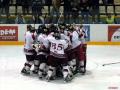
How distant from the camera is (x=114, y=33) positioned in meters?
18.1

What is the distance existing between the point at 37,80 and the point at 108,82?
174 cm

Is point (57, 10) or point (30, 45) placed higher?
point (57, 10)

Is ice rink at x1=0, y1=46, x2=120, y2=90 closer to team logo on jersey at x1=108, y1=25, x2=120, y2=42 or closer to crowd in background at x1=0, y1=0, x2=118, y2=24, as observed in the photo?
team logo on jersey at x1=108, y1=25, x2=120, y2=42

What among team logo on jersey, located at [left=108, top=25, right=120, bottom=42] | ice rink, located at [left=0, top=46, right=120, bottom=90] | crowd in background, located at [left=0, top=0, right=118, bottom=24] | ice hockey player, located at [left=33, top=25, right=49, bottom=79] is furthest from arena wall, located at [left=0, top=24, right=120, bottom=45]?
ice hockey player, located at [left=33, top=25, right=49, bottom=79]

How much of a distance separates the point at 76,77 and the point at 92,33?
637 cm

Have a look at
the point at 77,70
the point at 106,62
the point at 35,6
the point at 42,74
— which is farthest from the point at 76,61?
the point at 35,6

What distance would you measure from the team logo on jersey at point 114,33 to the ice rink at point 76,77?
2.18 m

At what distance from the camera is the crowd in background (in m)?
18.2

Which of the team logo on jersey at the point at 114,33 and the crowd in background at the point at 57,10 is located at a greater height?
the crowd in background at the point at 57,10

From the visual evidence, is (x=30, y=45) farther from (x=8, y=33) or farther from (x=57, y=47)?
(x=8, y=33)

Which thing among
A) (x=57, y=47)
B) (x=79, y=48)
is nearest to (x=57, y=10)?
(x=79, y=48)

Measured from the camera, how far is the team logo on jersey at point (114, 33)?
1802 centimetres

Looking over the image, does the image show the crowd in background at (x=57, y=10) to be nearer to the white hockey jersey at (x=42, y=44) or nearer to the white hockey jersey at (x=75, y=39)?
the white hockey jersey at (x=75, y=39)

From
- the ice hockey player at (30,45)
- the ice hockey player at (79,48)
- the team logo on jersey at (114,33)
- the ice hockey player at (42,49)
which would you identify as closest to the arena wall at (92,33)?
the team logo on jersey at (114,33)
